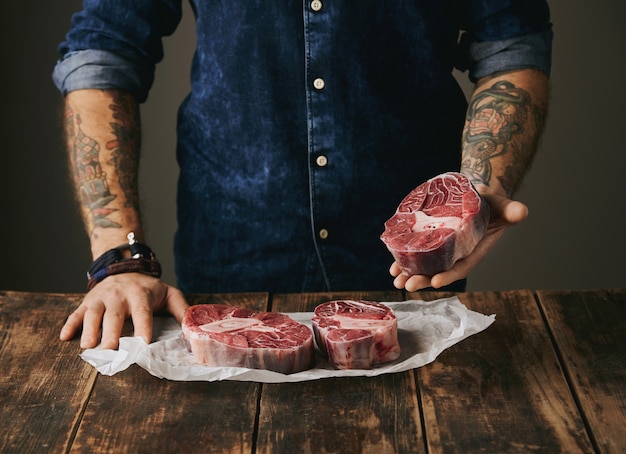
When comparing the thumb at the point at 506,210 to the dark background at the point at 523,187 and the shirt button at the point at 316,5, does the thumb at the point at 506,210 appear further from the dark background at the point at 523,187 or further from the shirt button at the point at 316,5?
the dark background at the point at 523,187

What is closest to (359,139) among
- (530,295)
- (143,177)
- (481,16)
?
(481,16)

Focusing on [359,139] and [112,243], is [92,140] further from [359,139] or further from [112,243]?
[359,139]

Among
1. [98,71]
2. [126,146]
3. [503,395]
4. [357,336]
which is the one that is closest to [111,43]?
[98,71]

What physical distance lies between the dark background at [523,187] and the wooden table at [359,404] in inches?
64.7

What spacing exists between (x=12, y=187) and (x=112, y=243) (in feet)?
4.96

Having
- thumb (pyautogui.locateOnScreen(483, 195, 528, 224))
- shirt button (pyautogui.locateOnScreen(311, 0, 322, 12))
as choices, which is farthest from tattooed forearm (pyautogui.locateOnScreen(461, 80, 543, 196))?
shirt button (pyautogui.locateOnScreen(311, 0, 322, 12))

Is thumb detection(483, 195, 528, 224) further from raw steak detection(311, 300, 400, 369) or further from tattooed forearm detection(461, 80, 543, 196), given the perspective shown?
raw steak detection(311, 300, 400, 369)

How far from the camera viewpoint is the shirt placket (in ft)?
6.39

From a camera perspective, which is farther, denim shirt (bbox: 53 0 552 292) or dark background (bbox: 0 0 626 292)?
dark background (bbox: 0 0 626 292)

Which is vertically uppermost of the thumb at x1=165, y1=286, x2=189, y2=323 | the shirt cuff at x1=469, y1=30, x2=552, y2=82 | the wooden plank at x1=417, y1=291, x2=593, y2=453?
the shirt cuff at x1=469, y1=30, x2=552, y2=82

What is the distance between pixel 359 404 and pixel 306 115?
78cm

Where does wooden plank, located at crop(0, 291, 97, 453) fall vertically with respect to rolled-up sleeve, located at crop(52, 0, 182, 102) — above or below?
below

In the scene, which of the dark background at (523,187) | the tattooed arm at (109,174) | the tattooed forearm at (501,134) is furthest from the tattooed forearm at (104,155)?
the dark background at (523,187)

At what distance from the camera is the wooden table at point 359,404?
1323 millimetres
